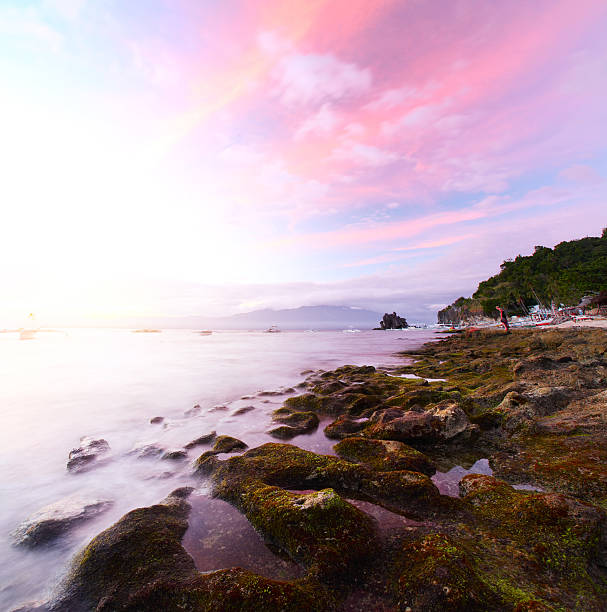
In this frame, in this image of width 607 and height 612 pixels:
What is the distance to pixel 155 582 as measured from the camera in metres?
3.79

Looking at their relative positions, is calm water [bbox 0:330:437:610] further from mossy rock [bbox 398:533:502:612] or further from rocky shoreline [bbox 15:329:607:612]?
mossy rock [bbox 398:533:502:612]

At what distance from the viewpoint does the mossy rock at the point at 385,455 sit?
6.50 metres

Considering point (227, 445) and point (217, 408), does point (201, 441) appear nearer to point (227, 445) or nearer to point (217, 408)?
point (227, 445)

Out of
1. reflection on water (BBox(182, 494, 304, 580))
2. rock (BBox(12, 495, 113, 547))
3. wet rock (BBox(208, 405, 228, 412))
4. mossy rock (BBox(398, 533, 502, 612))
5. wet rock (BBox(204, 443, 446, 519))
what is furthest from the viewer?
wet rock (BBox(208, 405, 228, 412))

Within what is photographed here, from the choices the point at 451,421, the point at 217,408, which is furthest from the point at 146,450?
the point at 451,421

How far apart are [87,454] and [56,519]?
4.18 m

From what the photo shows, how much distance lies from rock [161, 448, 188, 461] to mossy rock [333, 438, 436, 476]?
469 centimetres

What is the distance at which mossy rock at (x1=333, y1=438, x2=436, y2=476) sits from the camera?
6504mm

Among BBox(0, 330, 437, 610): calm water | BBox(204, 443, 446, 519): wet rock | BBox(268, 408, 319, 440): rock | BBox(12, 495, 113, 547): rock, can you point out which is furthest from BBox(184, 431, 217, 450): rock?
BBox(12, 495, 113, 547): rock

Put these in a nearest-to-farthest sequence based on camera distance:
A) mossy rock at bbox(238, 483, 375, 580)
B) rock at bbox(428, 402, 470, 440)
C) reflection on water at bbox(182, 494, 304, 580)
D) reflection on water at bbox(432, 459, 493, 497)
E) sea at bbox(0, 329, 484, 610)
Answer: mossy rock at bbox(238, 483, 375, 580)
reflection on water at bbox(182, 494, 304, 580)
sea at bbox(0, 329, 484, 610)
reflection on water at bbox(432, 459, 493, 497)
rock at bbox(428, 402, 470, 440)

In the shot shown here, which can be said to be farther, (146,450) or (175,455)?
(146,450)

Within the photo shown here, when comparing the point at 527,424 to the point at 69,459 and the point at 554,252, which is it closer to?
the point at 69,459

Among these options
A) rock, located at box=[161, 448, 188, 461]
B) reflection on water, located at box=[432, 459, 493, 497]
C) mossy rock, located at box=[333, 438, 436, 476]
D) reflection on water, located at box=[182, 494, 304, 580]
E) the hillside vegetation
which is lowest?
rock, located at box=[161, 448, 188, 461]

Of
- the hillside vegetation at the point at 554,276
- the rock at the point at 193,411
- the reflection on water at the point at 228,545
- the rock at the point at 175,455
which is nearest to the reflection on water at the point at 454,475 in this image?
the reflection on water at the point at 228,545
